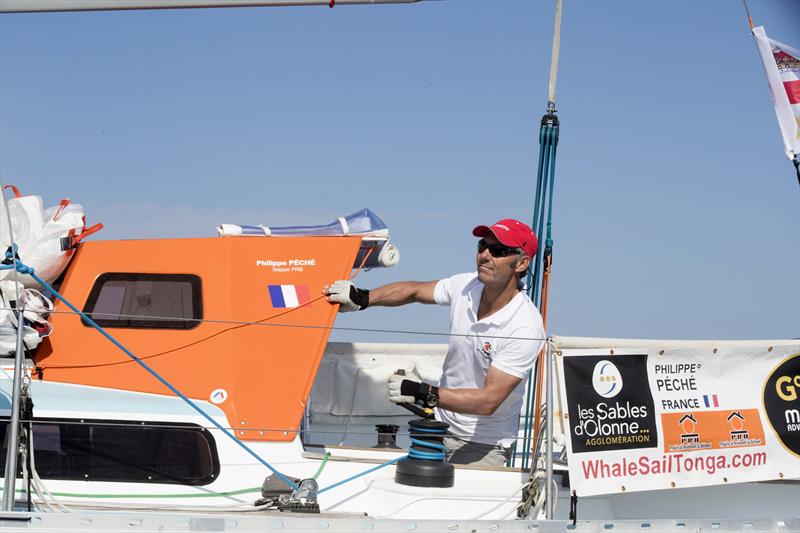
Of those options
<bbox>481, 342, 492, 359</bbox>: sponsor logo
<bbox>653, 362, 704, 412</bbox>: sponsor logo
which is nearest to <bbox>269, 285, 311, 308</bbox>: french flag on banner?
<bbox>481, 342, 492, 359</bbox>: sponsor logo

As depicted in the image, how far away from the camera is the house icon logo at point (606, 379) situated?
4660 millimetres

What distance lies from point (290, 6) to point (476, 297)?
81.6 inches

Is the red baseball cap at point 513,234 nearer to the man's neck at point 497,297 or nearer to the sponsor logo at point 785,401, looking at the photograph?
the man's neck at point 497,297

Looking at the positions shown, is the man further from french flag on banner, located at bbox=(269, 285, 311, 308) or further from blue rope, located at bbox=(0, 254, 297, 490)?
blue rope, located at bbox=(0, 254, 297, 490)

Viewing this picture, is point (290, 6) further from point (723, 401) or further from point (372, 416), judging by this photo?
point (372, 416)

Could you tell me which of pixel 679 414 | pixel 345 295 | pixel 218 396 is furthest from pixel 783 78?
pixel 218 396

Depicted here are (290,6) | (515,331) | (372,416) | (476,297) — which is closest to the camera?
(290,6)

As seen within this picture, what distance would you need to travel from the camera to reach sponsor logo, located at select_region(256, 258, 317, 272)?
5.77 meters

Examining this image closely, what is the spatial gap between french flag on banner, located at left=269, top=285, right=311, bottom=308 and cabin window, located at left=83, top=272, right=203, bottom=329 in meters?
0.41

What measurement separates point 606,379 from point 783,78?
2612 mm

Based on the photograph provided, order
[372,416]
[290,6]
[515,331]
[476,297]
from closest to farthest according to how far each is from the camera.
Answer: [290,6], [515,331], [476,297], [372,416]

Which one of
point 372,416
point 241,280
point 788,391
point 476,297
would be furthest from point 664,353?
point 372,416

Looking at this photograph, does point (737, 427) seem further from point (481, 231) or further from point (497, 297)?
point (481, 231)

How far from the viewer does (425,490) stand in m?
4.96
